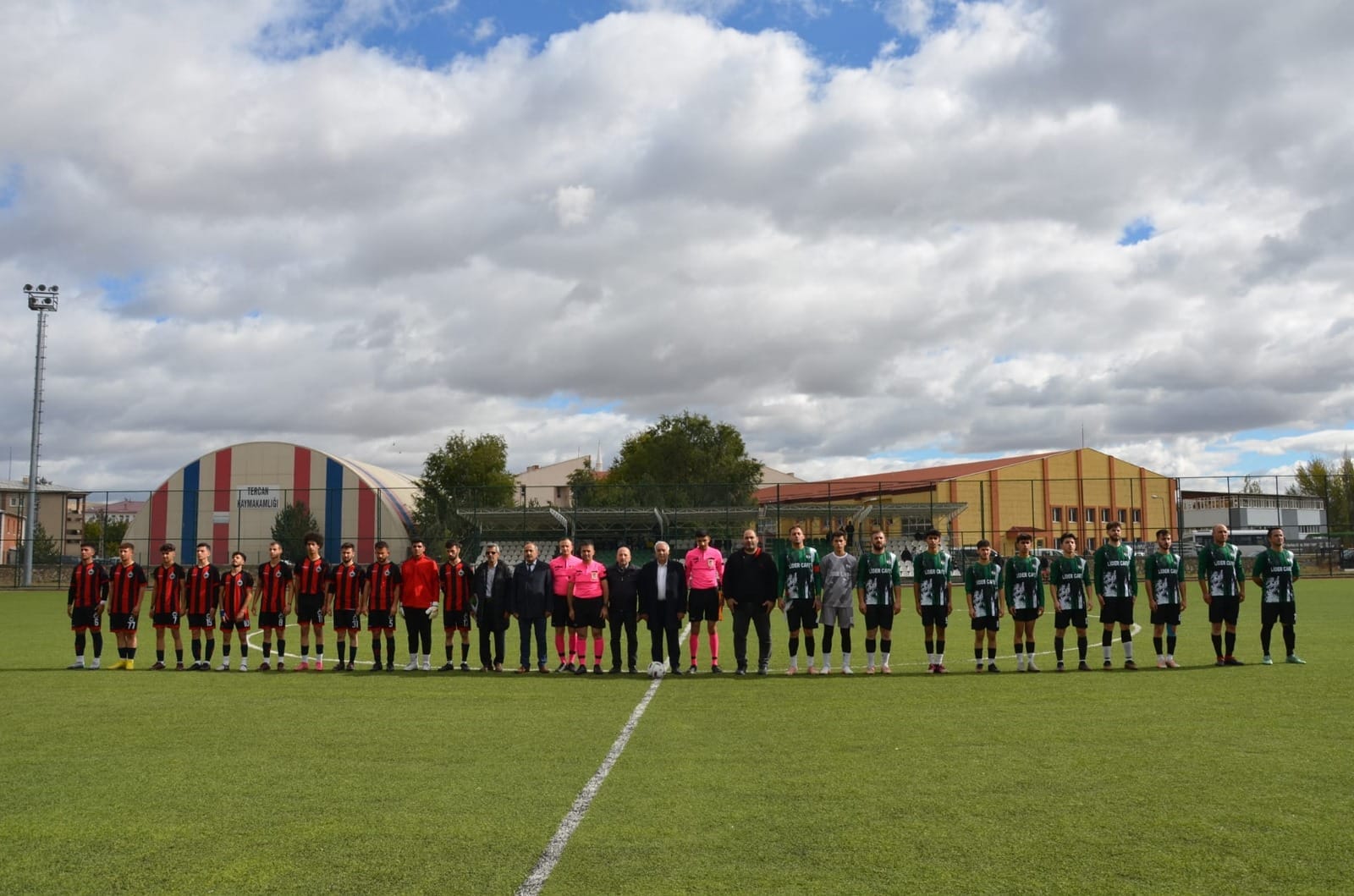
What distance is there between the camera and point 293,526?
4900 cm

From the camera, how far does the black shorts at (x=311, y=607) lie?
547 inches

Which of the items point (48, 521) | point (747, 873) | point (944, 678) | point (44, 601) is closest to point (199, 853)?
point (747, 873)

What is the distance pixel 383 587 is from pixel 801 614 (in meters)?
5.44

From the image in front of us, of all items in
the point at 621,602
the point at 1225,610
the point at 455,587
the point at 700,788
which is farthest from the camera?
the point at 455,587

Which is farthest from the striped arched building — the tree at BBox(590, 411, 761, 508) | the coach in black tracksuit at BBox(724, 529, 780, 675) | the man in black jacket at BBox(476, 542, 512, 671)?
the coach in black tracksuit at BBox(724, 529, 780, 675)

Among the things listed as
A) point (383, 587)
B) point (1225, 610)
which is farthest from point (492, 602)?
point (1225, 610)

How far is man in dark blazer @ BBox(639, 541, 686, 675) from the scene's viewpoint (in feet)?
43.7

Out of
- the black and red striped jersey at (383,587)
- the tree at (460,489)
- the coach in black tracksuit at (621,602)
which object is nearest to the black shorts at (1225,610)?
the coach in black tracksuit at (621,602)

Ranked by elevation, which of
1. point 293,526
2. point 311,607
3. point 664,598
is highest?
point 293,526

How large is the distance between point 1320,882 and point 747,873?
8.23ft

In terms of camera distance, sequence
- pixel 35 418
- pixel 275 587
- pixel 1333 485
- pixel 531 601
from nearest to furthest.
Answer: pixel 531 601 < pixel 275 587 < pixel 35 418 < pixel 1333 485

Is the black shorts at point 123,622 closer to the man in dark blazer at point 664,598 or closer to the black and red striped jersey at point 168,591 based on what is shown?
the black and red striped jersey at point 168,591

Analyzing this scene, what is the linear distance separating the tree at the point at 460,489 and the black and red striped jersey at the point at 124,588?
24551mm

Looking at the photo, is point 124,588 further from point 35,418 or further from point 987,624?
point 35,418
